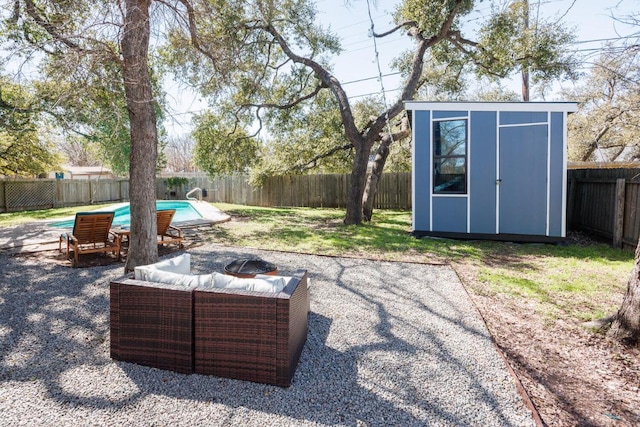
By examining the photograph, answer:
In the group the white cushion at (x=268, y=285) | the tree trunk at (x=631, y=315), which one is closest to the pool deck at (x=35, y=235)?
the white cushion at (x=268, y=285)

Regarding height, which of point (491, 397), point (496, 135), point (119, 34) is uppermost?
point (119, 34)

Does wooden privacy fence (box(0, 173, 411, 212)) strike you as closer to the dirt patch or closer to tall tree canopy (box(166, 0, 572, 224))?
tall tree canopy (box(166, 0, 572, 224))

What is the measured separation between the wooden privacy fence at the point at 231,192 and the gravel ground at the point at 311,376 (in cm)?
1103

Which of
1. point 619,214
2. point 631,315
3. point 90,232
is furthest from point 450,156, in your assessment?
point 90,232

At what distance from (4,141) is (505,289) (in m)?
18.0

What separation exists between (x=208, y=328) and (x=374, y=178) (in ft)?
Result: 29.0

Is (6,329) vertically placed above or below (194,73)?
below

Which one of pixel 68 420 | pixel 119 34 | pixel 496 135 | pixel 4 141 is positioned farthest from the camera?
pixel 4 141

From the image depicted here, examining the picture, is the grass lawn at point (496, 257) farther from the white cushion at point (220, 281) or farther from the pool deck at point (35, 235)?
the white cushion at point (220, 281)

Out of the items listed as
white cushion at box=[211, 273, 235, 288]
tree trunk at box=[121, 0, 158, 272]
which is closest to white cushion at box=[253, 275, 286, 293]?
white cushion at box=[211, 273, 235, 288]

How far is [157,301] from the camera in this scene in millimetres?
2541

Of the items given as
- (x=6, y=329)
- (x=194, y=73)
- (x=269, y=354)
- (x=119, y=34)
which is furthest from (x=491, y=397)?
(x=194, y=73)

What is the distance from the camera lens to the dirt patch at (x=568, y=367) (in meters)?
2.17

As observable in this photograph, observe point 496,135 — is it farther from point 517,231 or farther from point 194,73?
point 194,73
